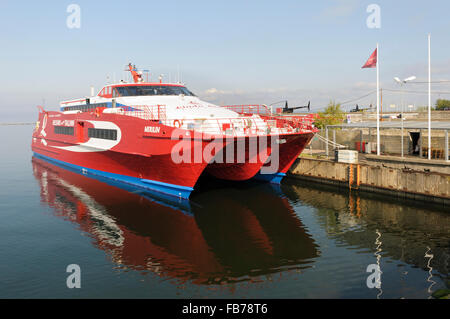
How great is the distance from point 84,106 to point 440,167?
2514 cm

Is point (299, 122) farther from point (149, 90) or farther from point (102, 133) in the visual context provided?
point (102, 133)

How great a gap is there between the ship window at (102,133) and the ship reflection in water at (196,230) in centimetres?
334

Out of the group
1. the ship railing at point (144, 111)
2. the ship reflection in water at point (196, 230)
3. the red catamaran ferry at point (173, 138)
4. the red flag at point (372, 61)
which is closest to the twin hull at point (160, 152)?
the red catamaran ferry at point (173, 138)

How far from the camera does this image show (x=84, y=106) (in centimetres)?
2836

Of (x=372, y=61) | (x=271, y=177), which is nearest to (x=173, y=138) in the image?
(x=271, y=177)

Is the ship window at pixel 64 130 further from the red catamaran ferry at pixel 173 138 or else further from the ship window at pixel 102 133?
the ship window at pixel 102 133

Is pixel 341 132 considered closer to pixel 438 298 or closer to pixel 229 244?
pixel 229 244

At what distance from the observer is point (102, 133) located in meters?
23.7

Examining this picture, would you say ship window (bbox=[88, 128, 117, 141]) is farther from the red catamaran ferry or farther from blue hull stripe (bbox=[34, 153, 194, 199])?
blue hull stripe (bbox=[34, 153, 194, 199])

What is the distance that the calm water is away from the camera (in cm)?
1030

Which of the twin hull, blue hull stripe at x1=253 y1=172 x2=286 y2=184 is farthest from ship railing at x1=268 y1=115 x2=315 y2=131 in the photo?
blue hull stripe at x1=253 y1=172 x2=286 y2=184

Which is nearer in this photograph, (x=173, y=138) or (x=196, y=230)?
(x=196, y=230)

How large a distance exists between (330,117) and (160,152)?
962 inches
